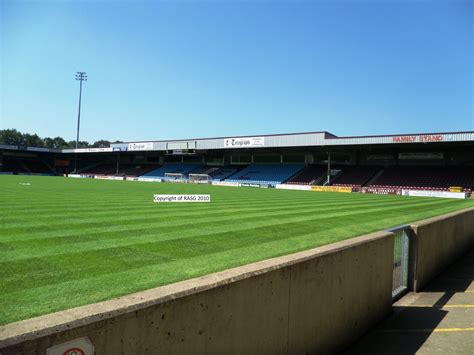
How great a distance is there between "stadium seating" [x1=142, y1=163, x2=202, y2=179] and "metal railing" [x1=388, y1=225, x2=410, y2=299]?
200 ft

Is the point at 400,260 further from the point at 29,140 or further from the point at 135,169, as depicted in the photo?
the point at 29,140

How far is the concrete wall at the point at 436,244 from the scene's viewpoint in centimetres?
742

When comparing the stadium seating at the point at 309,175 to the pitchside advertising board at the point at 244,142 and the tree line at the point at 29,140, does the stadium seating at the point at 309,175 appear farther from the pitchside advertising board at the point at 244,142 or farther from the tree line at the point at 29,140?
the tree line at the point at 29,140

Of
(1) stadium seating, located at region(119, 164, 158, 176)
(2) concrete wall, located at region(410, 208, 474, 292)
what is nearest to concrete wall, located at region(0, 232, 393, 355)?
(2) concrete wall, located at region(410, 208, 474, 292)

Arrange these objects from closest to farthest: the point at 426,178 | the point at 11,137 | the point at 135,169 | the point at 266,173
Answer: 1. the point at 426,178
2. the point at 266,173
3. the point at 135,169
4. the point at 11,137

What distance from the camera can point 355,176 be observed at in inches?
1944

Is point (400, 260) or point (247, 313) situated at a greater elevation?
point (247, 313)

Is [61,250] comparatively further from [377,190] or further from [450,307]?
[377,190]

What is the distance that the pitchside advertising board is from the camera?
176 feet

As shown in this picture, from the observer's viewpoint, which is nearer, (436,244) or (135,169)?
(436,244)

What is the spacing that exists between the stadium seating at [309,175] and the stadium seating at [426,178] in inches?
308

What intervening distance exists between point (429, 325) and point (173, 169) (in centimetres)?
6637

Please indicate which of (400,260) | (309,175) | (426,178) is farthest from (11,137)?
(400,260)

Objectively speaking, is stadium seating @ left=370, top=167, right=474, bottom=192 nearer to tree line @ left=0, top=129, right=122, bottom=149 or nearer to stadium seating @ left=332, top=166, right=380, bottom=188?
stadium seating @ left=332, top=166, right=380, bottom=188
